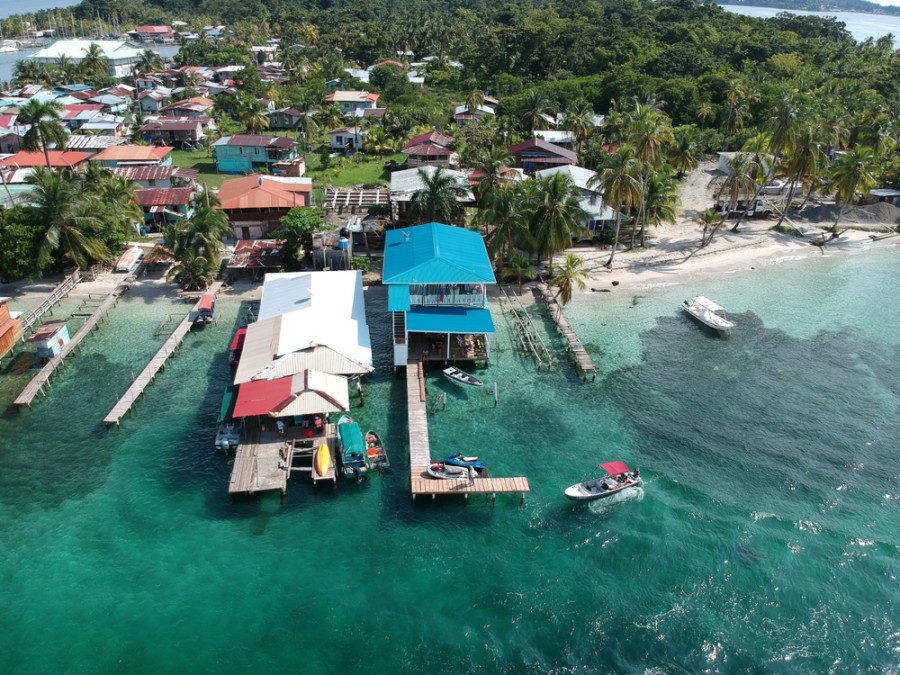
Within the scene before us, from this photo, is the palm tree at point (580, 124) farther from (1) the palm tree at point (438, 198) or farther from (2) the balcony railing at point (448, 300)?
(2) the balcony railing at point (448, 300)

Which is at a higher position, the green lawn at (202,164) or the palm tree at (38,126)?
the palm tree at (38,126)

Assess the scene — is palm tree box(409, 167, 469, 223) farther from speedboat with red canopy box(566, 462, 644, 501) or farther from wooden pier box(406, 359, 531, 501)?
speedboat with red canopy box(566, 462, 644, 501)

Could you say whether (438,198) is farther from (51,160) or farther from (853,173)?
(51,160)

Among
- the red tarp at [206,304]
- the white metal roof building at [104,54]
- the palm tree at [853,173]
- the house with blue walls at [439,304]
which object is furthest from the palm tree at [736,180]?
the white metal roof building at [104,54]

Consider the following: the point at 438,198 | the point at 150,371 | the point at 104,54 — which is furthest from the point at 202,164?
the point at 104,54

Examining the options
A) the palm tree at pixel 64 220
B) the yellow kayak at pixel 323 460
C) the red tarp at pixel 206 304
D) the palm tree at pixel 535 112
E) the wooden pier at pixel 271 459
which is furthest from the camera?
the palm tree at pixel 535 112

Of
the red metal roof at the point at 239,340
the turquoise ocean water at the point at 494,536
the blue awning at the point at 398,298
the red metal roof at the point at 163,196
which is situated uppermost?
the red metal roof at the point at 163,196

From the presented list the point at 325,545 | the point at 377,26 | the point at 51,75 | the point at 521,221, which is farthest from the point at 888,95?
the point at 51,75

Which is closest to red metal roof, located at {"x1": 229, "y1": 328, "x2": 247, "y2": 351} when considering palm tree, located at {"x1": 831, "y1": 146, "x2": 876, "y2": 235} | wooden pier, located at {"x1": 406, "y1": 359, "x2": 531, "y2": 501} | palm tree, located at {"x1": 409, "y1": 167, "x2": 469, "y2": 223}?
wooden pier, located at {"x1": 406, "y1": 359, "x2": 531, "y2": 501}
